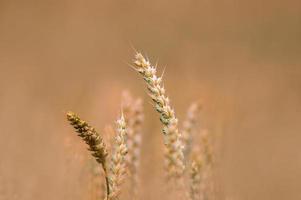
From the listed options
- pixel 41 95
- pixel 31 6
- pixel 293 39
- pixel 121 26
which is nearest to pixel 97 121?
pixel 41 95

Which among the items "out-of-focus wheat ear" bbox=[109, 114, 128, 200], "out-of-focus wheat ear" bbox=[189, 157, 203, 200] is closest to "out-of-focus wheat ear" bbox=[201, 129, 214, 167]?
"out-of-focus wheat ear" bbox=[189, 157, 203, 200]

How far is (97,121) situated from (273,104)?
1.72m

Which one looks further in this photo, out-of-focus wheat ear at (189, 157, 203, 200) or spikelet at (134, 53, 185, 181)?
out-of-focus wheat ear at (189, 157, 203, 200)

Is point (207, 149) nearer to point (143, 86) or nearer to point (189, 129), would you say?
point (189, 129)

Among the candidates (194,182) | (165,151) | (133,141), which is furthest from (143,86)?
(165,151)

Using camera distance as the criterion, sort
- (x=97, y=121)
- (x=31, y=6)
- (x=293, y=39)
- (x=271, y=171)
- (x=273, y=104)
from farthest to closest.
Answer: (x=31, y=6) → (x=293, y=39) → (x=273, y=104) → (x=97, y=121) → (x=271, y=171)

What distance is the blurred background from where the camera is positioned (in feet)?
8.45

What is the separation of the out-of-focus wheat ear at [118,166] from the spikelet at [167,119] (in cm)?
7

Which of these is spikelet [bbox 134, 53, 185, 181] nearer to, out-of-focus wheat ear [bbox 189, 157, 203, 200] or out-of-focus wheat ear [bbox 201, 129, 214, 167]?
out-of-focus wheat ear [bbox 189, 157, 203, 200]

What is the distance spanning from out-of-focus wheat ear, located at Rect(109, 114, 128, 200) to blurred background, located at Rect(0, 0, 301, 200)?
40 cm

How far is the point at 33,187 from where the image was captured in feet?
7.67

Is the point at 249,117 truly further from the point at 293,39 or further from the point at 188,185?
the point at 293,39

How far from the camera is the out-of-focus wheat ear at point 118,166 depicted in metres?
1.33

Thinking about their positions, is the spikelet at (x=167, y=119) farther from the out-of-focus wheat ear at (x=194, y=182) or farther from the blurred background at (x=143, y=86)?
the blurred background at (x=143, y=86)
